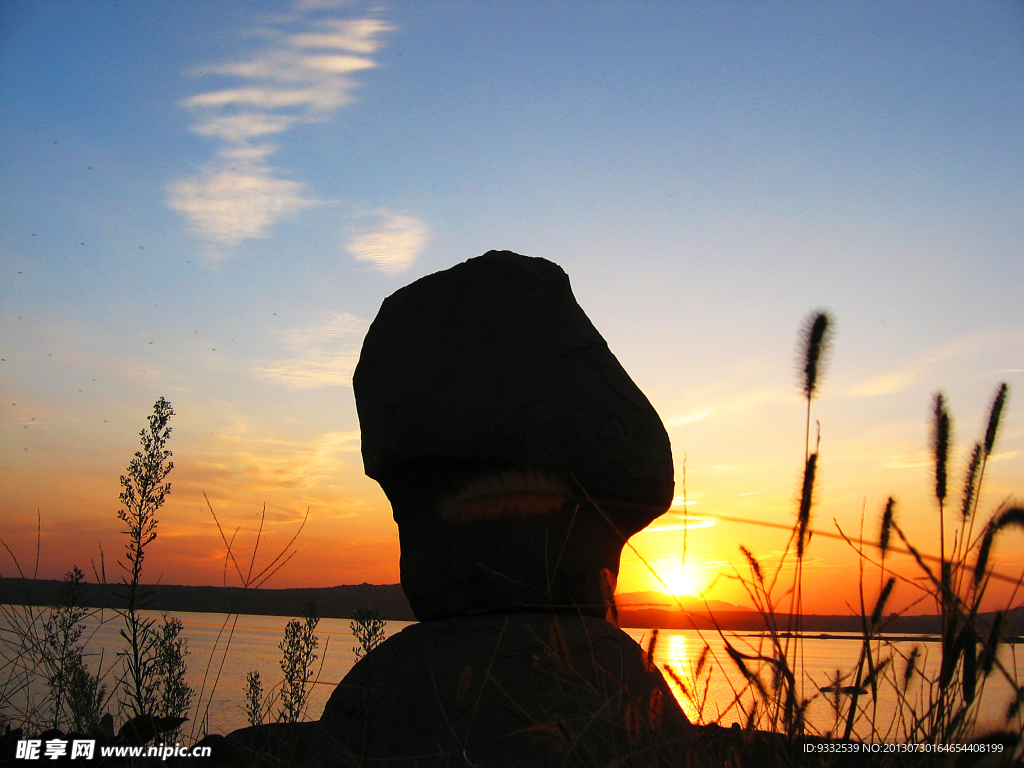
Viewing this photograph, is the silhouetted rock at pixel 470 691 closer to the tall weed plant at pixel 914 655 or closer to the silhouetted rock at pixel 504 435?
the silhouetted rock at pixel 504 435

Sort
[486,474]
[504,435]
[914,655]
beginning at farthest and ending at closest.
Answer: [504,435]
[486,474]
[914,655]

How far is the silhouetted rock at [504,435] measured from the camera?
12.1 ft

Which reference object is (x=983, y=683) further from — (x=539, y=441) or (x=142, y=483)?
(x=142, y=483)

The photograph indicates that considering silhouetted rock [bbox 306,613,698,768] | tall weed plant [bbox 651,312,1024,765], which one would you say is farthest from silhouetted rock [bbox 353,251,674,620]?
tall weed plant [bbox 651,312,1024,765]

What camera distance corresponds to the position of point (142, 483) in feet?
8.68

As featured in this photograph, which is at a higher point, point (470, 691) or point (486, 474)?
point (486, 474)

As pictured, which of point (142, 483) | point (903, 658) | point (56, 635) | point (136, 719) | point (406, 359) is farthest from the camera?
point (406, 359)

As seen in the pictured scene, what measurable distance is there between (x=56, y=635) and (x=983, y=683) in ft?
11.3

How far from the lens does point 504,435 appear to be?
12.0ft

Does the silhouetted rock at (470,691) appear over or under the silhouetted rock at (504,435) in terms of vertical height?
under

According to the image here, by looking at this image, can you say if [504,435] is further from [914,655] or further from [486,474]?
[914,655]

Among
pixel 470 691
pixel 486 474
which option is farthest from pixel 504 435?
pixel 470 691

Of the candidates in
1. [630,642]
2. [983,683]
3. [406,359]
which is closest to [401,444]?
[406,359]

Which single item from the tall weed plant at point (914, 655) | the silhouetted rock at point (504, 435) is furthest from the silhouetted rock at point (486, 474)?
the tall weed plant at point (914, 655)
